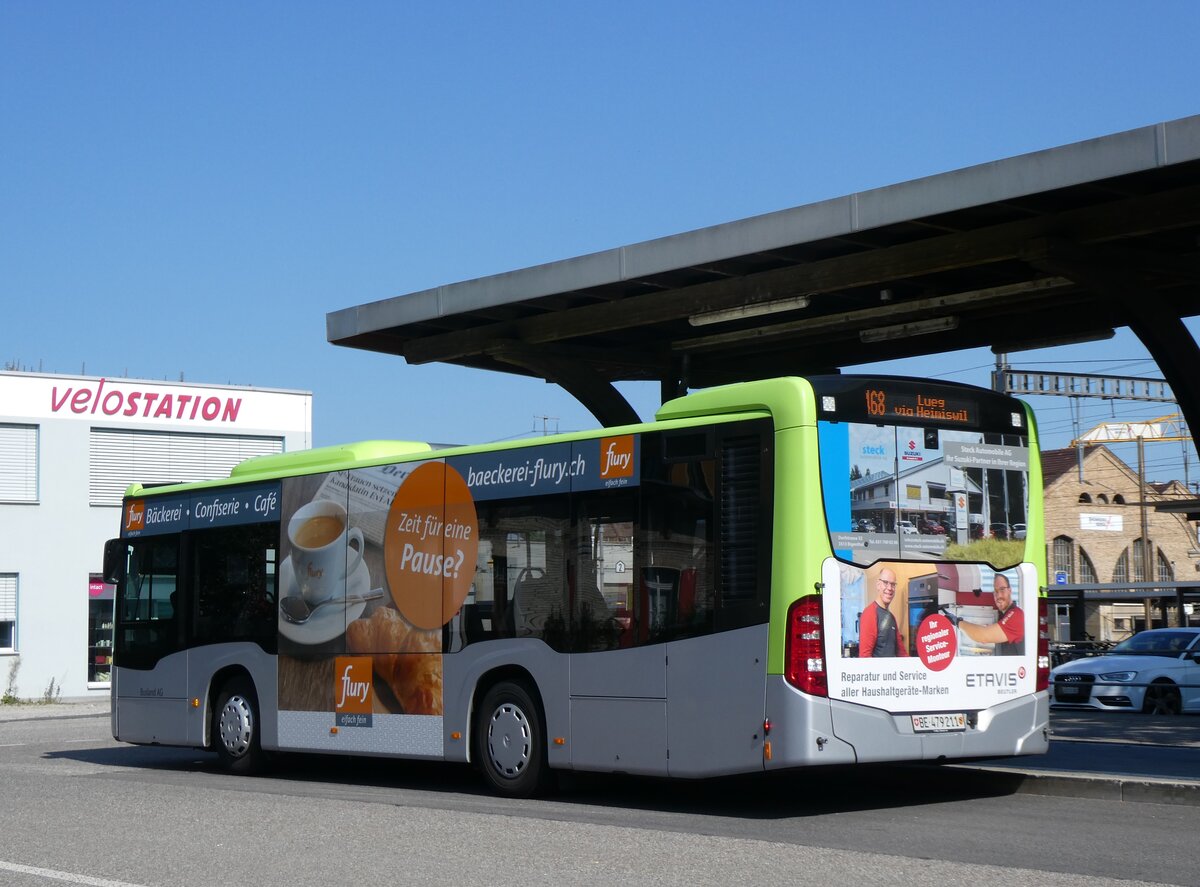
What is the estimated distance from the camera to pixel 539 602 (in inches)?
496

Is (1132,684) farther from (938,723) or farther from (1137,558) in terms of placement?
(1137,558)

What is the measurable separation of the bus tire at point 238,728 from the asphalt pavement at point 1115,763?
276 inches

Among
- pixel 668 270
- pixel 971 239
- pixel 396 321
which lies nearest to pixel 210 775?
pixel 396 321

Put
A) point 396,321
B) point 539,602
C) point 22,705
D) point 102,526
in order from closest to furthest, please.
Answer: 1. point 539,602
2. point 396,321
3. point 22,705
4. point 102,526

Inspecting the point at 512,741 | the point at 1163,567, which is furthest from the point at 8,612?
the point at 1163,567

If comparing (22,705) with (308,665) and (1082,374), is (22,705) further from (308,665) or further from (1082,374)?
(1082,374)

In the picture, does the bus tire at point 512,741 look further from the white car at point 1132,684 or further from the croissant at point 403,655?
the white car at point 1132,684

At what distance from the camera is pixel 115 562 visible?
59.7 ft

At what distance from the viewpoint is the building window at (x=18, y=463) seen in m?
38.1

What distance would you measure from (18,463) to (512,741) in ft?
94.9

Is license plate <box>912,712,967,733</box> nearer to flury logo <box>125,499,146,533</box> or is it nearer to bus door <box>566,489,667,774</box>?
bus door <box>566,489,667,774</box>

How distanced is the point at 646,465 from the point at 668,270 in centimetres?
445

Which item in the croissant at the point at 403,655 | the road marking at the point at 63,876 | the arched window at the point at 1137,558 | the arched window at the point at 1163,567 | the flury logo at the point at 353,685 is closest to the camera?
the road marking at the point at 63,876

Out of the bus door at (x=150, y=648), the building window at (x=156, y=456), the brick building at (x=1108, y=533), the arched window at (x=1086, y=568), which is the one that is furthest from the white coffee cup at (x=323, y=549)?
the arched window at (x=1086, y=568)
